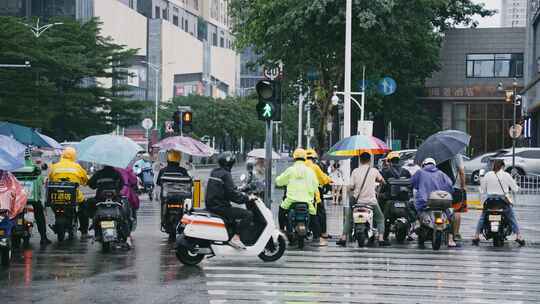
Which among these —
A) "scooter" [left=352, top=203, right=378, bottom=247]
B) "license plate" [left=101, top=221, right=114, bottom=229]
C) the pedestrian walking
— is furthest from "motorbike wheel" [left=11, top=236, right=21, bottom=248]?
the pedestrian walking

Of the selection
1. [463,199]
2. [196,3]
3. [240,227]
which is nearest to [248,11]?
[463,199]

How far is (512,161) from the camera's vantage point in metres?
46.7

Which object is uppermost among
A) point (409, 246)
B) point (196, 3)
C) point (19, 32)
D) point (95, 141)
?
point (196, 3)

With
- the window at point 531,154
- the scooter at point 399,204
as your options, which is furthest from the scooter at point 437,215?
the window at point 531,154

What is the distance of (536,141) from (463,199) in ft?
154

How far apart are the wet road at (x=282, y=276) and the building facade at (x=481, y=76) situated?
58783 mm

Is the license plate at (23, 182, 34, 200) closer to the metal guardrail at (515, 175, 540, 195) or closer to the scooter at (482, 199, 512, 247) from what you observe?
the scooter at (482, 199, 512, 247)

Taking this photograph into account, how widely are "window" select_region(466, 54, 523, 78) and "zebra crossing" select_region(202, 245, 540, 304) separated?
60.3m

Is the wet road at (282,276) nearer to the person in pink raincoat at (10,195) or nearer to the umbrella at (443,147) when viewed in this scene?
the person in pink raincoat at (10,195)

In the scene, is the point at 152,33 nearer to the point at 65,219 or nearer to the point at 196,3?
the point at 196,3

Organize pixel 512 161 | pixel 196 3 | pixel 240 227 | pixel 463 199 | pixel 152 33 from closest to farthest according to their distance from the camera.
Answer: pixel 240 227
pixel 463 199
pixel 512 161
pixel 152 33
pixel 196 3

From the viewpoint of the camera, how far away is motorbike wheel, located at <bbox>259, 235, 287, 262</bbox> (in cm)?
1515

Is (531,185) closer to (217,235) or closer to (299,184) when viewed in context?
(299,184)

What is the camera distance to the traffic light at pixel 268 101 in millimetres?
18422
